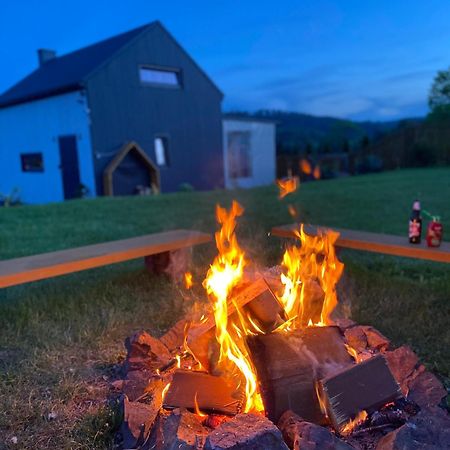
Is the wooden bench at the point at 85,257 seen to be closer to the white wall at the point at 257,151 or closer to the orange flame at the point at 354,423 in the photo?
the orange flame at the point at 354,423

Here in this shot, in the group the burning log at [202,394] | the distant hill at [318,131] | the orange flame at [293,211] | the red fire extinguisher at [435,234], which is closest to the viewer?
the burning log at [202,394]

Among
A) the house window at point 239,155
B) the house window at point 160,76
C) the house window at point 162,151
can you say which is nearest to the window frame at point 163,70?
the house window at point 160,76

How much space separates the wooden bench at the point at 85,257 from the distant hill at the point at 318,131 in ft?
51.6

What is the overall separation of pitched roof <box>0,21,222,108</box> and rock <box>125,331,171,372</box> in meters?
13.1

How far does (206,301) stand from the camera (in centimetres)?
372

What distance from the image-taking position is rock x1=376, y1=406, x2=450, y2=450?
6.12ft

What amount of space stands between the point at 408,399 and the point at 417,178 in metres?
15.1

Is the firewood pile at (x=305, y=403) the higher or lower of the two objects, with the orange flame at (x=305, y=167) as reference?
lower

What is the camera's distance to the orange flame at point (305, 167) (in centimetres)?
2034

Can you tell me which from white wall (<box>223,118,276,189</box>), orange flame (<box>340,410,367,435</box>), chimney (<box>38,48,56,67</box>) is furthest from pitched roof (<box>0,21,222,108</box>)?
orange flame (<box>340,410,367,435</box>)

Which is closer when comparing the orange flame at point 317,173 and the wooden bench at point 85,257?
the wooden bench at point 85,257

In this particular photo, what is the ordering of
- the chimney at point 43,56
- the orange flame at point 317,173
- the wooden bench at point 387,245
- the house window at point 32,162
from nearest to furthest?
the wooden bench at point 387,245 < the house window at point 32,162 < the chimney at point 43,56 < the orange flame at point 317,173

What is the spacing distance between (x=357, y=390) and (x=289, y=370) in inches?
13.6

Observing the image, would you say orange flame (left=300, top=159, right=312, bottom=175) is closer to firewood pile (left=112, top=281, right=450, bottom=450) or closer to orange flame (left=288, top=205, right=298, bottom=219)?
orange flame (left=288, top=205, right=298, bottom=219)
